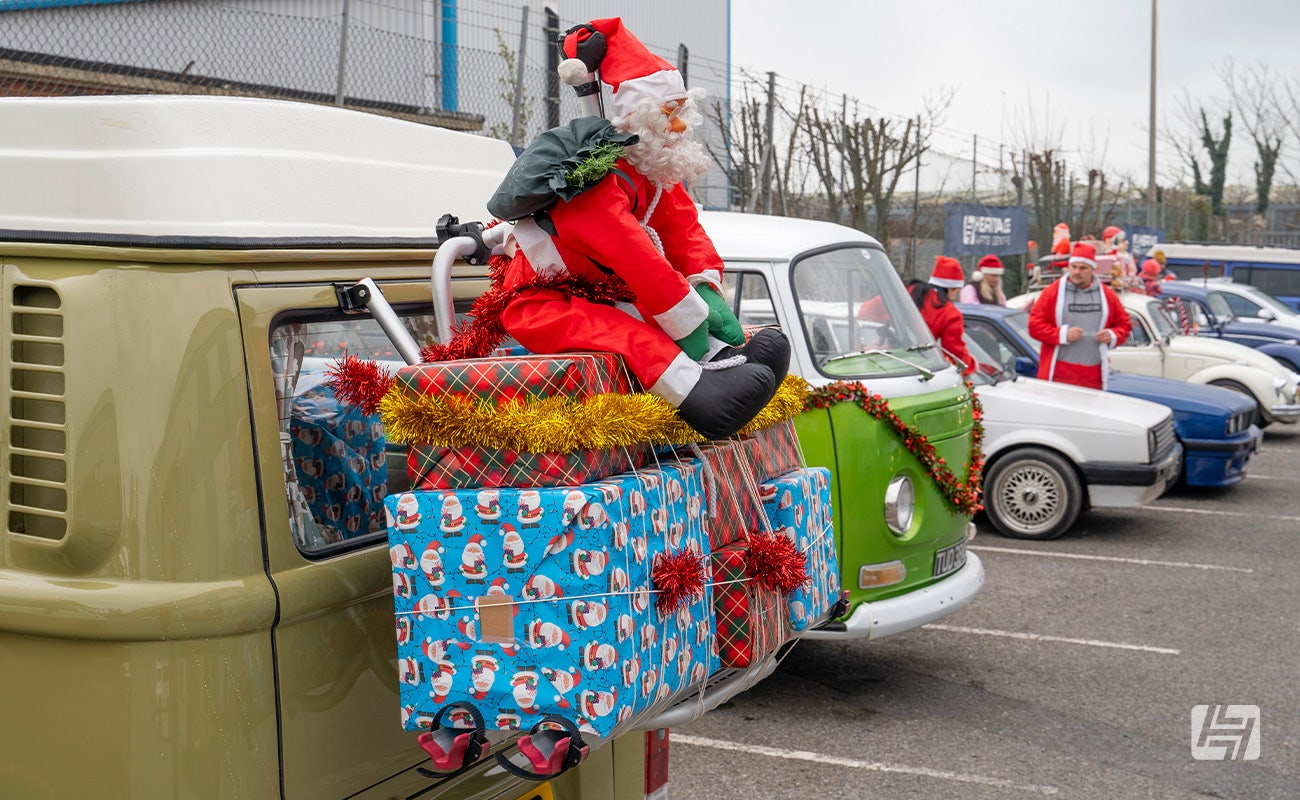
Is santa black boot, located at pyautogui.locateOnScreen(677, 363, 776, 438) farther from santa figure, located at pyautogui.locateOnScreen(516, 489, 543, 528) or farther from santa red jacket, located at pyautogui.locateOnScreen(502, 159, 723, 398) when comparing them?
santa figure, located at pyautogui.locateOnScreen(516, 489, 543, 528)

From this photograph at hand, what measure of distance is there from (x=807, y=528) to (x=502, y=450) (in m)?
0.94

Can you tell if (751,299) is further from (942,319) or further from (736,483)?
(736,483)

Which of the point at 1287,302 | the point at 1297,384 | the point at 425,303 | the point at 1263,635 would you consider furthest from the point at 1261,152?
the point at 425,303

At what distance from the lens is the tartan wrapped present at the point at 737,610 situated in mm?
2520

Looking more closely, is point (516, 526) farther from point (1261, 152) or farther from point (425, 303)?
point (1261, 152)

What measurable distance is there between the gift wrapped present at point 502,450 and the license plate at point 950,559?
3.74 meters

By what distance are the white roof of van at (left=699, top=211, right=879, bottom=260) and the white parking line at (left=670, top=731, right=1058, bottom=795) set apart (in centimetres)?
226

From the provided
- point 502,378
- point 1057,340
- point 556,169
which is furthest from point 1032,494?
point 502,378

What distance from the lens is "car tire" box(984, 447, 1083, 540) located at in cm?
903

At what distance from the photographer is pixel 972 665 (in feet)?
21.0

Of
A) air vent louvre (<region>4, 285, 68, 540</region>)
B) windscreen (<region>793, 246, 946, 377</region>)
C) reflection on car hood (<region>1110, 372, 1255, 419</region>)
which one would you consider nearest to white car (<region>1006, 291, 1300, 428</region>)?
reflection on car hood (<region>1110, 372, 1255, 419</region>)

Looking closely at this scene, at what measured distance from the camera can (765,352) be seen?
9.16 ft

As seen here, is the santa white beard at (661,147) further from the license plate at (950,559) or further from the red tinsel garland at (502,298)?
the license plate at (950,559)

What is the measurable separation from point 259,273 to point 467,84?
884 centimetres
